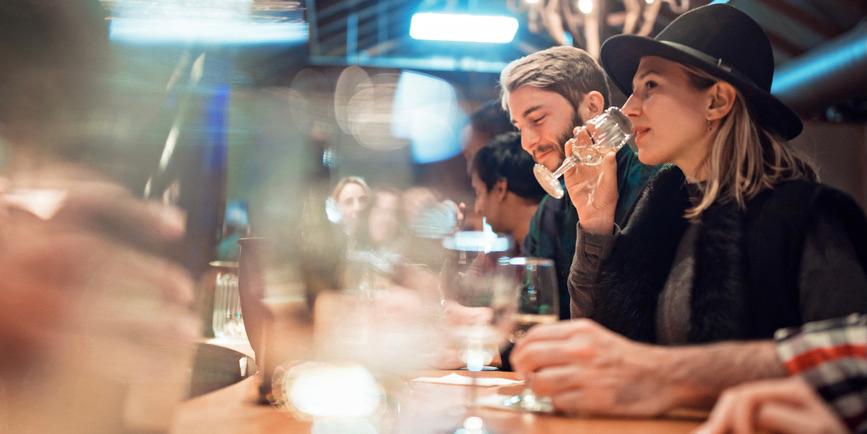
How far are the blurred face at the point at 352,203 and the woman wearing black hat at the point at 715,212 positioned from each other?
1.88 feet

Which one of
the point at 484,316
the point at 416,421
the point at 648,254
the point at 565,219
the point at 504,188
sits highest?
the point at 504,188

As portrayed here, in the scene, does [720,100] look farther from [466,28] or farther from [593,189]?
[466,28]

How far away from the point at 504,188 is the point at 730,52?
1.07 meters

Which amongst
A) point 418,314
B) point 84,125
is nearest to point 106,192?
point 84,125

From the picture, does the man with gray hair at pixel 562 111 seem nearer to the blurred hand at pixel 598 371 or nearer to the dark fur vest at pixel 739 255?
the dark fur vest at pixel 739 255

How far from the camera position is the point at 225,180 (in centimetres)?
95

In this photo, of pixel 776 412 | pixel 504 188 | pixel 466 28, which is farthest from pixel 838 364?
pixel 504 188

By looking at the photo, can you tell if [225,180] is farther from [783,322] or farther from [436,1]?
[436,1]

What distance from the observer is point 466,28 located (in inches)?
68.0

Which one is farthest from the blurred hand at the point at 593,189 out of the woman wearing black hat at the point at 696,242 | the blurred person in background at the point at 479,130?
the blurred person in background at the point at 479,130

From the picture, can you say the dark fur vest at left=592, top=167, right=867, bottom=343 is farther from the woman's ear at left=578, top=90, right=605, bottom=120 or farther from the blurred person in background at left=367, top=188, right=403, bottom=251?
the blurred person in background at left=367, top=188, right=403, bottom=251

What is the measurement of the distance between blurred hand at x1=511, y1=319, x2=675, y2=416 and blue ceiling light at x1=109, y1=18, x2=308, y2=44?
24.4 inches

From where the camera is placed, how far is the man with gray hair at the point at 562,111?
1.12m

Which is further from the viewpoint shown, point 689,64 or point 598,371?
point 689,64
